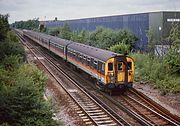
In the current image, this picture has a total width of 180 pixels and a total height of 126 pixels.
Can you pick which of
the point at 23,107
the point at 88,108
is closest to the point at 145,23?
the point at 88,108

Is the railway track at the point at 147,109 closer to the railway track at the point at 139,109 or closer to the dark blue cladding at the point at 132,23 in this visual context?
the railway track at the point at 139,109

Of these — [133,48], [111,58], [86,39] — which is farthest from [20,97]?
[86,39]

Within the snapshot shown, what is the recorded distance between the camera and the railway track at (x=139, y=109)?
562 inches

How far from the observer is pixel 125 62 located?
18.9 metres

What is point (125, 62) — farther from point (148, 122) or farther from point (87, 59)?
point (148, 122)

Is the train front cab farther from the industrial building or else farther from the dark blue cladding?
the dark blue cladding

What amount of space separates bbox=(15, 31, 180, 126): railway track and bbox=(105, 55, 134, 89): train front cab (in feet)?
2.94

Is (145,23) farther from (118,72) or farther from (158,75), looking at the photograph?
(118,72)

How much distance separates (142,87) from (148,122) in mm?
7626

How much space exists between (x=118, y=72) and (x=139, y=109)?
10.8ft

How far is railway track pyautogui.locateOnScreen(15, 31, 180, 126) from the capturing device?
1428 cm

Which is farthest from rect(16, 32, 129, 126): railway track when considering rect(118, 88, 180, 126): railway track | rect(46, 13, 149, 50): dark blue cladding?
rect(46, 13, 149, 50): dark blue cladding

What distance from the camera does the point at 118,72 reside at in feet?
61.9

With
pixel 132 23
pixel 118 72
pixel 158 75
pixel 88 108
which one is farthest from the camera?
pixel 132 23
